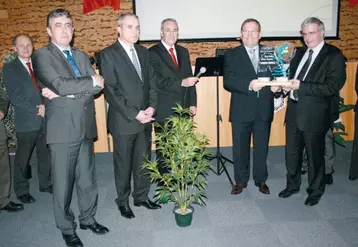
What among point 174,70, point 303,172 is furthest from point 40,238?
point 303,172

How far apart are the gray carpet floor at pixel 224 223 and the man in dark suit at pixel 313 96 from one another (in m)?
0.26

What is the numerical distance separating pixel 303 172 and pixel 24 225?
325cm

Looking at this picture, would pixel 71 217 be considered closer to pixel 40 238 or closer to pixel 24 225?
pixel 40 238

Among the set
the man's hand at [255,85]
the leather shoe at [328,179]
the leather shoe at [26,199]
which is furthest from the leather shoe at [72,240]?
the leather shoe at [328,179]

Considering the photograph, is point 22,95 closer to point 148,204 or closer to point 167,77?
point 167,77

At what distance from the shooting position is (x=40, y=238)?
2.80 m

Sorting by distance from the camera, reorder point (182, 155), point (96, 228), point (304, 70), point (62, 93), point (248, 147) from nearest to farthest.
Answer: point (62, 93) → point (182, 155) → point (96, 228) → point (304, 70) → point (248, 147)

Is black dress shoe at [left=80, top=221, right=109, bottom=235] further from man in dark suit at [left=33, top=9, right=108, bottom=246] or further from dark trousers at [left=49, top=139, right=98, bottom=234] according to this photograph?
man in dark suit at [left=33, top=9, right=108, bottom=246]

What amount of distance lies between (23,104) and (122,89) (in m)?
1.21

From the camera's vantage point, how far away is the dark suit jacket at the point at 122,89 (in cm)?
291

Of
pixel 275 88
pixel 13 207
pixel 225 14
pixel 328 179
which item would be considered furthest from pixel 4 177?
pixel 225 14

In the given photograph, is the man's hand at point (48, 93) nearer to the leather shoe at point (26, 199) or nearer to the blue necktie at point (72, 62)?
the blue necktie at point (72, 62)

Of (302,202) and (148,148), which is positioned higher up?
(148,148)

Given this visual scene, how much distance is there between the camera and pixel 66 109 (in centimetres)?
249
